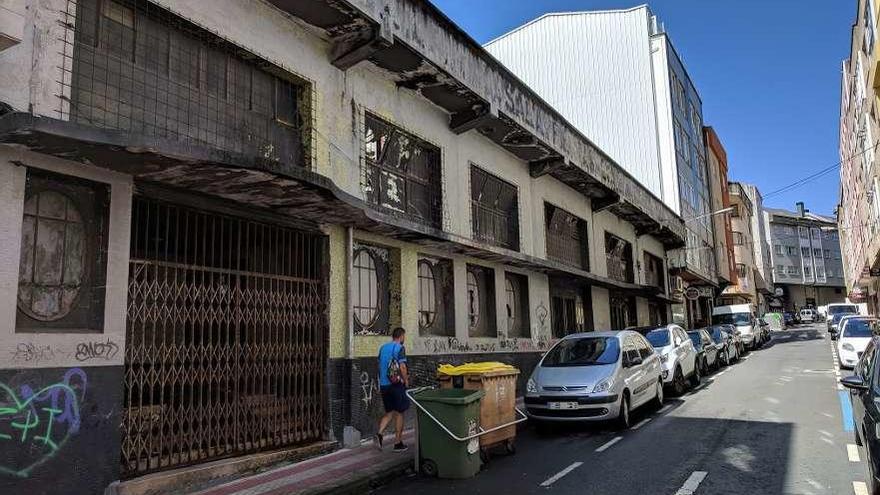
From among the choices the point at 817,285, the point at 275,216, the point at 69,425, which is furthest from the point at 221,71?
the point at 817,285

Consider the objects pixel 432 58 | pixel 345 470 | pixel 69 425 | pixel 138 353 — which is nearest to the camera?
pixel 69 425

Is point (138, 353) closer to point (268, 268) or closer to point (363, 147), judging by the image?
point (268, 268)

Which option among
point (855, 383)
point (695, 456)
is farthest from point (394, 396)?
point (855, 383)

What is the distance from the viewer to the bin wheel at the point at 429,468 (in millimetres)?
7824

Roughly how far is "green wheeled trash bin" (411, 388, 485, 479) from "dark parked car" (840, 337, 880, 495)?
13.8 ft

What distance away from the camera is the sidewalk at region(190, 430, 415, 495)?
7020 mm

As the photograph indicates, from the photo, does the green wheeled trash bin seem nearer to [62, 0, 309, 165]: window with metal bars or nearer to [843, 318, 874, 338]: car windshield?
[62, 0, 309, 165]: window with metal bars

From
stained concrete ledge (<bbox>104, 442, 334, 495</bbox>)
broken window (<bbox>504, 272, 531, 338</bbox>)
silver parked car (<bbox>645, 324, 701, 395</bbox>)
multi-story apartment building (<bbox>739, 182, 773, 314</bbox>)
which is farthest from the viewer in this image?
multi-story apartment building (<bbox>739, 182, 773, 314</bbox>)

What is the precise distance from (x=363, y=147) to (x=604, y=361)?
19.3 feet

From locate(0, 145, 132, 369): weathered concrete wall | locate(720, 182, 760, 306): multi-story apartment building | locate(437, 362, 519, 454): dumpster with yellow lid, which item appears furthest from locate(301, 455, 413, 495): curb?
locate(720, 182, 760, 306): multi-story apartment building

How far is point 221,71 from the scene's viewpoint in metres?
8.46

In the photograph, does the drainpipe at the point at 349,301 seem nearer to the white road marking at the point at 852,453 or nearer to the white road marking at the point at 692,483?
the white road marking at the point at 692,483

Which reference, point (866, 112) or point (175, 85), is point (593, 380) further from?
point (866, 112)

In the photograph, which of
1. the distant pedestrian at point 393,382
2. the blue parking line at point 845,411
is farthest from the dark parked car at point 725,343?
the distant pedestrian at point 393,382
